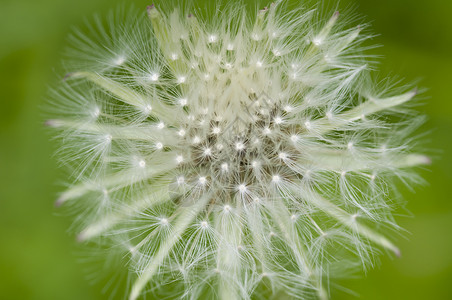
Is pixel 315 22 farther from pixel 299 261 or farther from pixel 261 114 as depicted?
pixel 299 261

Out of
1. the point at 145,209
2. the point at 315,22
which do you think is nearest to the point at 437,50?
the point at 315,22

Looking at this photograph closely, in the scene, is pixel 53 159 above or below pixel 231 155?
above

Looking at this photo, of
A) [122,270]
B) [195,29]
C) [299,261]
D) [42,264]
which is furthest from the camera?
[42,264]

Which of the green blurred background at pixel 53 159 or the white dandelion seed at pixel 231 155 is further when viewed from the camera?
the green blurred background at pixel 53 159

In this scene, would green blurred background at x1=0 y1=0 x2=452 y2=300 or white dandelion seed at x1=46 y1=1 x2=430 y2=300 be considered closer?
white dandelion seed at x1=46 y1=1 x2=430 y2=300

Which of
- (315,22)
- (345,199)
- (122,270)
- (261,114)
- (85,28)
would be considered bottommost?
(122,270)
